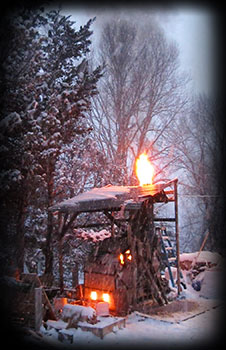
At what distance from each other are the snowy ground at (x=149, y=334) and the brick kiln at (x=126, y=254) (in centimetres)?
76

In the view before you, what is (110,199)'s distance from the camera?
7.18m

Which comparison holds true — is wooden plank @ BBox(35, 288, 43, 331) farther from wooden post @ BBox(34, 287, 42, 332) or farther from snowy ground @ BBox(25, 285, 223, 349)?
snowy ground @ BBox(25, 285, 223, 349)

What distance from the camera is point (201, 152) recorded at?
15.2m

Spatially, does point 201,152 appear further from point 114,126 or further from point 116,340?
point 116,340

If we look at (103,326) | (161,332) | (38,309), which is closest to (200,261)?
(161,332)

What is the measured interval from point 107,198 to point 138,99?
31.6ft

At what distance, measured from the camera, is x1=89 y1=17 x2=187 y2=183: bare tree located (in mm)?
14789

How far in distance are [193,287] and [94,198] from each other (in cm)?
432

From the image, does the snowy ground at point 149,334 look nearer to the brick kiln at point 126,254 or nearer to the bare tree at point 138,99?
the brick kiln at point 126,254

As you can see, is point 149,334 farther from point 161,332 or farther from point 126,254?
point 126,254

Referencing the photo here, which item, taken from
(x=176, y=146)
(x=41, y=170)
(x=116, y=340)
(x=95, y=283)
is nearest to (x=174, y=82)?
(x=176, y=146)

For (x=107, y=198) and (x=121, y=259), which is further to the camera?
(x=121, y=259)

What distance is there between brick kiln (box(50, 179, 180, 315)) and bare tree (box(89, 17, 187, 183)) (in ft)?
21.9

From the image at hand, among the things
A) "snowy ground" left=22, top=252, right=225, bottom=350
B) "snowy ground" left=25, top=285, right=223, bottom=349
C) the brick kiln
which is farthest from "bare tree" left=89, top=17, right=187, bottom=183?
"snowy ground" left=25, top=285, right=223, bottom=349
